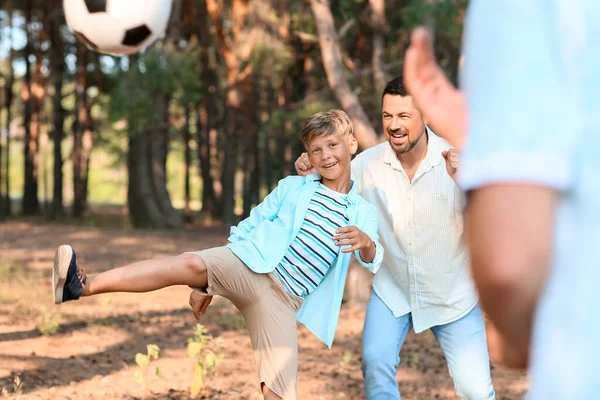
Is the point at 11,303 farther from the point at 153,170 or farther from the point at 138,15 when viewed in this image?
the point at 153,170

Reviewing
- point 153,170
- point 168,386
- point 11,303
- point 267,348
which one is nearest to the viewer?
point 267,348

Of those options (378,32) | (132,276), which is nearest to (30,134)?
(378,32)

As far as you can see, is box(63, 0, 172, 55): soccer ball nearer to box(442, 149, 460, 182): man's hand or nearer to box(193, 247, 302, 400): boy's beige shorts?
box(193, 247, 302, 400): boy's beige shorts

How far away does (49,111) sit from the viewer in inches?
1071

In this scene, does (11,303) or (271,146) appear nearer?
(11,303)

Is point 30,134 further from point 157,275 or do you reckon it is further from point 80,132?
point 157,275

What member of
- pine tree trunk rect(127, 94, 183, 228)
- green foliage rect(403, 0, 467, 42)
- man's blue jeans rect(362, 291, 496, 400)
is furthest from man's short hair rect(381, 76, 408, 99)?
pine tree trunk rect(127, 94, 183, 228)

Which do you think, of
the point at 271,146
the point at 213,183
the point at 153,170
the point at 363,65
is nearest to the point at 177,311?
the point at 363,65

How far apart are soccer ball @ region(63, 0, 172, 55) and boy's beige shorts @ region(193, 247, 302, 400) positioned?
8.75 feet

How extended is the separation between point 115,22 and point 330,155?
107 inches

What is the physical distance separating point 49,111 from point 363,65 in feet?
45.5

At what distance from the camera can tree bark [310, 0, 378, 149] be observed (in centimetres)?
860

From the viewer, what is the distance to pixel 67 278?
12.8ft

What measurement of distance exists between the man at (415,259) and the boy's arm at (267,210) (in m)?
0.16
